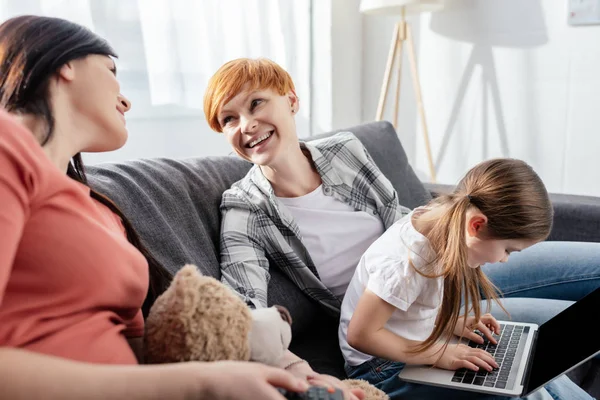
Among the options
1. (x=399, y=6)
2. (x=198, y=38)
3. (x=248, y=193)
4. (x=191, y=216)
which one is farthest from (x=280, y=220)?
(x=399, y=6)

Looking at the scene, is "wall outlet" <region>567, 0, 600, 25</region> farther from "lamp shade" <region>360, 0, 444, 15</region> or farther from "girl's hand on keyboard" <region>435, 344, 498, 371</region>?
"girl's hand on keyboard" <region>435, 344, 498, 371</region>

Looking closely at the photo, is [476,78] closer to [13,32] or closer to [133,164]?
[133,164]

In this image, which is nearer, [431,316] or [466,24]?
[431,316]

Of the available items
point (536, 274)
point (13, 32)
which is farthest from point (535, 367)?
point (13, 32)

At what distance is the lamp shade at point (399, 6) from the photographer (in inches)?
115

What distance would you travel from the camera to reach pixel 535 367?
105 centimetres

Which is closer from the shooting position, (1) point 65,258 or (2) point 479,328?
(1) point 65,258

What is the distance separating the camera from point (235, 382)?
22.0 inches

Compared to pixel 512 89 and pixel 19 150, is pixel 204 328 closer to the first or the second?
pixel 19 150

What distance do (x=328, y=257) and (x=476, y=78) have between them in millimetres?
2253

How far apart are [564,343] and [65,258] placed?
0.89 meters

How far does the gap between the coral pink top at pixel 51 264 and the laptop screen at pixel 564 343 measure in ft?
2.30

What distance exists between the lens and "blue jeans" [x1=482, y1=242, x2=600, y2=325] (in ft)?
4.77

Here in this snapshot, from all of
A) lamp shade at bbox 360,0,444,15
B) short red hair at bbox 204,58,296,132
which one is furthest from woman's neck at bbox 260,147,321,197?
lamp shade at bbox 360,0,444,15
